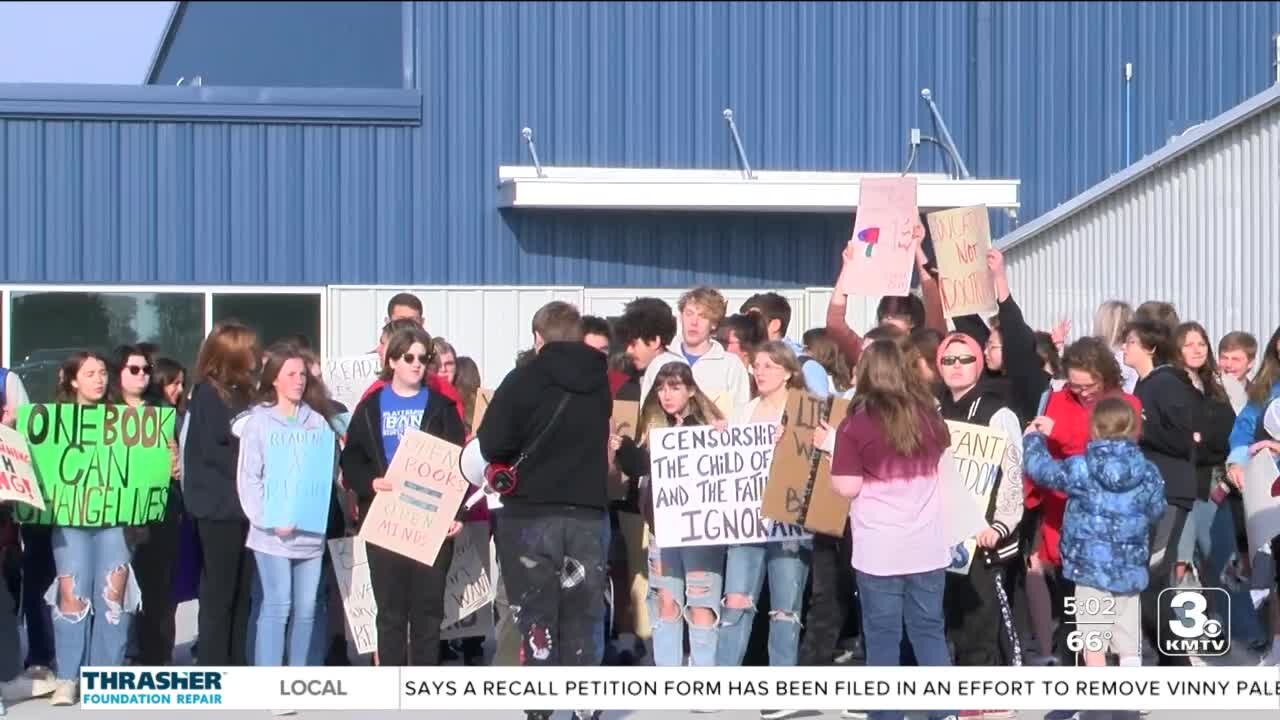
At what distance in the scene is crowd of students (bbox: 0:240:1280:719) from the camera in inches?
320

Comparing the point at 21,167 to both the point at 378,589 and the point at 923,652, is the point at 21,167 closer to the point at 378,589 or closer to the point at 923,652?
the point at 378,589

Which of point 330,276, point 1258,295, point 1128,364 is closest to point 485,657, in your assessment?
point 1128,364

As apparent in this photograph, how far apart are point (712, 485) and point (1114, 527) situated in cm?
212

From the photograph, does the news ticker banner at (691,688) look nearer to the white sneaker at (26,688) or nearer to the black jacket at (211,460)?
the black jacket at (211,460)

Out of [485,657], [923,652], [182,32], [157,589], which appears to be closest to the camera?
[923,652]

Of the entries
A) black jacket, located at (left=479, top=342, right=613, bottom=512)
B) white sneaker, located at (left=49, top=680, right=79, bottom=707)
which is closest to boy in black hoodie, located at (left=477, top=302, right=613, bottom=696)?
black jacket, located at (left=479, top=342, right=613, bottom=512)

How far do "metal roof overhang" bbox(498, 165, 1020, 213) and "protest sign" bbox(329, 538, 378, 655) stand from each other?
7.86 meters

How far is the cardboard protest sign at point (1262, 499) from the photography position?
31.3 ft

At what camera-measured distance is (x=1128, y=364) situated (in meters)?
10.4

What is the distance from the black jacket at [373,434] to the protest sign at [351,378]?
2.17 metres

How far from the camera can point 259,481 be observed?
9.22 metres

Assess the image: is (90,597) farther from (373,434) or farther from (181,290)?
(181,290)

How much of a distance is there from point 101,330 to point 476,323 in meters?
3.68

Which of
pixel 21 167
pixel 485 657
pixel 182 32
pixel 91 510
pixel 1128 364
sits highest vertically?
pixel 182 32
